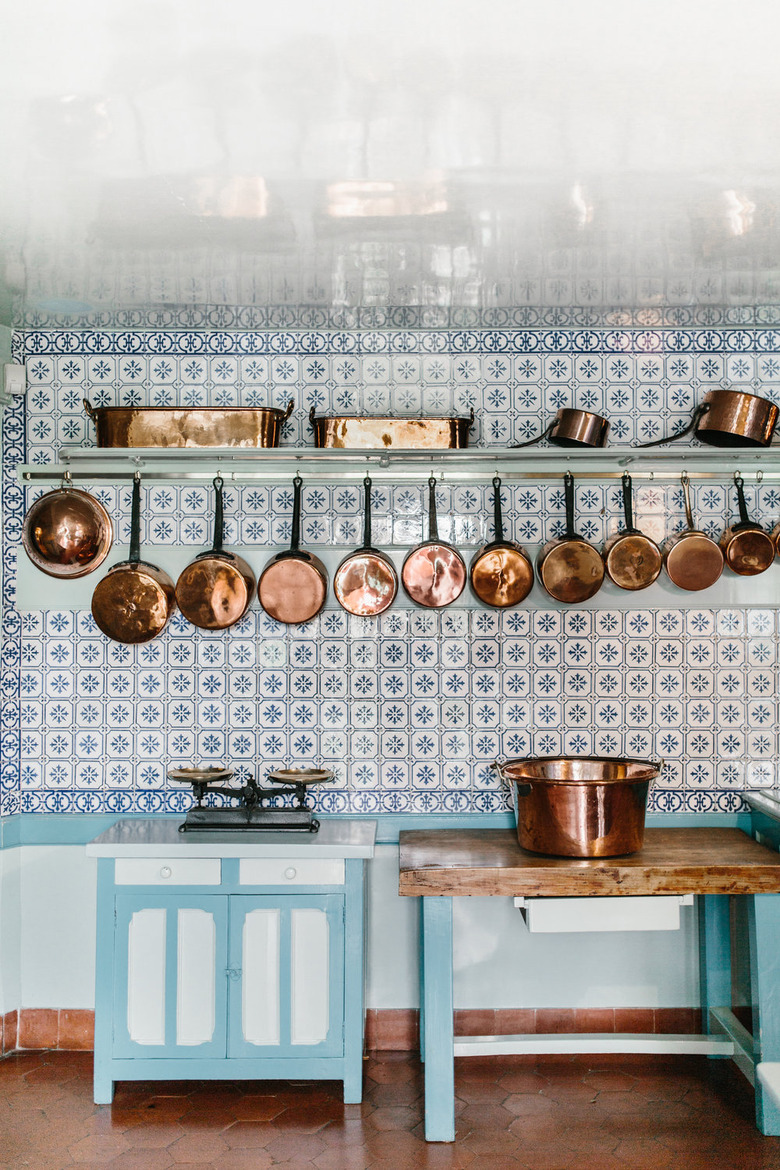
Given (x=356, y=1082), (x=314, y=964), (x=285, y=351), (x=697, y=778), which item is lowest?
(x=356, y=1082)

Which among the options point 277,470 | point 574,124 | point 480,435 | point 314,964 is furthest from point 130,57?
point 314,964

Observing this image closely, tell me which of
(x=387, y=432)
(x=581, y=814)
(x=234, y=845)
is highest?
(x=387, y=432)

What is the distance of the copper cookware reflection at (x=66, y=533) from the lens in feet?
11.3

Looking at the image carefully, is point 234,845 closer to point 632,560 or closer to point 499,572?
point 499,572

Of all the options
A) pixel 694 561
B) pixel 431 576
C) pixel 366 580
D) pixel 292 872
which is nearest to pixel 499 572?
pixel 431 576

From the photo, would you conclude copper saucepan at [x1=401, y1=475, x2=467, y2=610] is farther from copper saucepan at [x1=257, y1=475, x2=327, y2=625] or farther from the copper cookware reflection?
the copper cookware reflection

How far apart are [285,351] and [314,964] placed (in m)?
2.37

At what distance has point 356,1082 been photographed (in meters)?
3.05

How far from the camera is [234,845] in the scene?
3.11m

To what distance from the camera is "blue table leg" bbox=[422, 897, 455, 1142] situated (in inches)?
112

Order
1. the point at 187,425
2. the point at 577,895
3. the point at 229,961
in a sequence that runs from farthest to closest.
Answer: the point at 187,425
the point at 229,961
the point at 577,895

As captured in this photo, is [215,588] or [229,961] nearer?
[229,961]

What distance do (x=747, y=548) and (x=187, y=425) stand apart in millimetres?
2255

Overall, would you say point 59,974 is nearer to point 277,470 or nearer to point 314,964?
point 314,964
